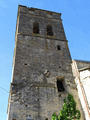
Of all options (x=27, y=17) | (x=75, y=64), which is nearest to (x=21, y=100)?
(x=75, y=64)

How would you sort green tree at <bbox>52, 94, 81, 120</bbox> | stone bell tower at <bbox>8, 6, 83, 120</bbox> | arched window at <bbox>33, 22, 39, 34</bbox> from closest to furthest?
green tree at <bbox>52, 94, 81, 120</bbox> → stone bell tower at <bbox>8, 6, 83, 120</bbox> → arched window at <bbox>33, 22, 39, 34</bbox>

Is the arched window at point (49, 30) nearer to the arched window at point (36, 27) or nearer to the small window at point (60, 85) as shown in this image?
the arched window at point (36, 27)

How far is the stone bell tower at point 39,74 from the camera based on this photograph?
8508 millimetres

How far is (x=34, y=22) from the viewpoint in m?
15.9

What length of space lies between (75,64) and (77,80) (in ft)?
3.91

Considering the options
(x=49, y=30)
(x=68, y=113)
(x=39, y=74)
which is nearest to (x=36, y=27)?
(x=49, y=30)

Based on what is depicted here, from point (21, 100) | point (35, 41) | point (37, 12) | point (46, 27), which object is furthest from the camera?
point (37, 12)

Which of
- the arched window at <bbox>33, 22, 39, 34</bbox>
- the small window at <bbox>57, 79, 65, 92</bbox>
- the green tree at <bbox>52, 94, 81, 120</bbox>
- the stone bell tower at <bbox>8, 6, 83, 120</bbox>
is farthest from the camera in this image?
the arched window at <bbox>33, 22, 39, 34</bbox>

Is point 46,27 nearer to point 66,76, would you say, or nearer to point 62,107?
point 66,76

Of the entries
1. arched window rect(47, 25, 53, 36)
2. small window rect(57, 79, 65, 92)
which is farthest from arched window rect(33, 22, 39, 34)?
small window rect(57, 79, 65, 92)

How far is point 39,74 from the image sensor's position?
34.2 ft

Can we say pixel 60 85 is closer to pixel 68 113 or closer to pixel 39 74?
pixel 39 74

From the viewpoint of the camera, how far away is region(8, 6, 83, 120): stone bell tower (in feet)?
27.9

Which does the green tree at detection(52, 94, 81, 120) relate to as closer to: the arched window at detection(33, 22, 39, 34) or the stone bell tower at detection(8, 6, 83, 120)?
the stone bell tower at detection(8, 6, 83, 120)
